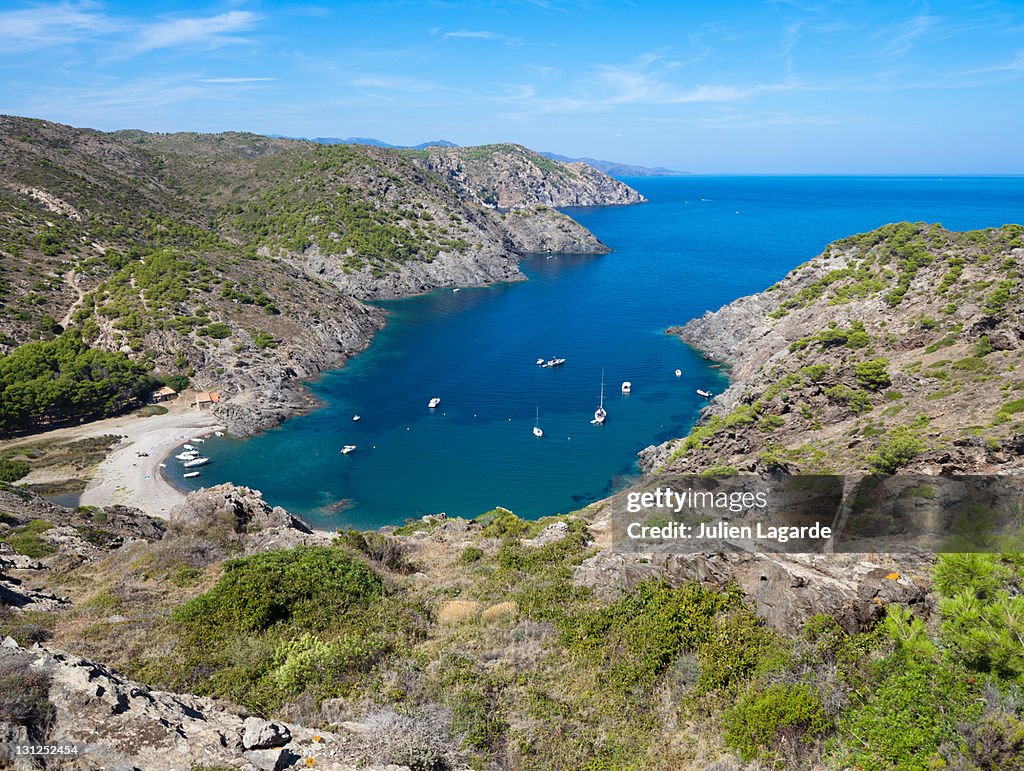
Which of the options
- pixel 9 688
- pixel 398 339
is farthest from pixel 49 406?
pixel 9 688

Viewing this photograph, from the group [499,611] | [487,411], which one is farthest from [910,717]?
[487,411]

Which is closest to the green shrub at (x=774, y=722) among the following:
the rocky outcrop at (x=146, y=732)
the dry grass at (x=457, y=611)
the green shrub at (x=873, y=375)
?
the rocky outcrop at (x=146, y=732)

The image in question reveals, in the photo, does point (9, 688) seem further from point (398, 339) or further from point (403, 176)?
point (403, 176)

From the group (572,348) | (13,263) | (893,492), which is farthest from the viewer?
(572,348)

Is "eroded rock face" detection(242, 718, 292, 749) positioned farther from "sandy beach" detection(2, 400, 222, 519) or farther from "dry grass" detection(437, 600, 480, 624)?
"sandy beach" detection(2, 400, 222, 519)

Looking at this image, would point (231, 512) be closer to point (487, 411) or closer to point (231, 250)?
point (487, 411)

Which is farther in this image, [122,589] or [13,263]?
[13,263]

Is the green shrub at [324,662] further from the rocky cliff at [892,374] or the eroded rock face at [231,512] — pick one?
the rocky cliff at [892,374]
